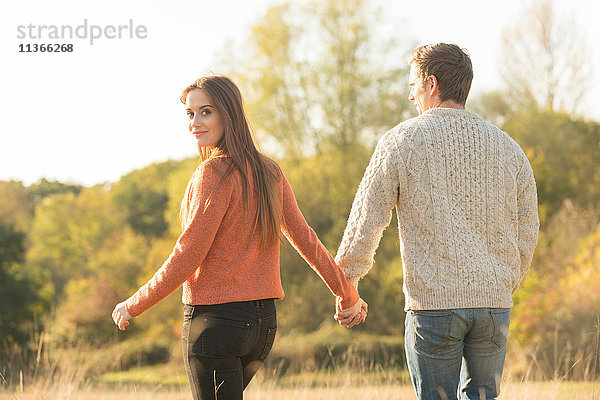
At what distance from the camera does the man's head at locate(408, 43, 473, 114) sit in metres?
2.37

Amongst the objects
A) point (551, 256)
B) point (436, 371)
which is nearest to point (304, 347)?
point (551, 256)

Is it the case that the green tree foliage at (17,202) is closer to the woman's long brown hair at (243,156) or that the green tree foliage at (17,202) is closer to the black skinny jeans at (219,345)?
the woman's long brown hair at (243,156)

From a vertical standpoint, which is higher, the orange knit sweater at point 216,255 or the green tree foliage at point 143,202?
the green tree foliage at point 143,202

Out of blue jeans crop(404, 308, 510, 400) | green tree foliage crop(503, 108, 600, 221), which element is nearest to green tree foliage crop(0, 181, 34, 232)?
green tree foliage crop(503, 108, 600, 221)

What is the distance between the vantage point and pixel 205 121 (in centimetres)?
241

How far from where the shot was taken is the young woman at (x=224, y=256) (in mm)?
2195

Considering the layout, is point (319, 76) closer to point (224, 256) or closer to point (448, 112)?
point (448, 112)

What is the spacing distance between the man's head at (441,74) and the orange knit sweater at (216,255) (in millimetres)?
750

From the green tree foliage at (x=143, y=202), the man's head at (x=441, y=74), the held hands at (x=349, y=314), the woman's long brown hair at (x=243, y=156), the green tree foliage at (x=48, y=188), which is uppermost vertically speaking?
the green tree foliage at (x=48, y=188)

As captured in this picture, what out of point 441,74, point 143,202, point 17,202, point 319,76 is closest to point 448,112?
point 441,74

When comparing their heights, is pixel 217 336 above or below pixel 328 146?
below

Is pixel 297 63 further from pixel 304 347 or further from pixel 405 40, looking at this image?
pixel 304 347

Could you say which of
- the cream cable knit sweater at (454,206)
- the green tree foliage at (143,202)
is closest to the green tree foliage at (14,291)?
the green tree foliage at (143,202)

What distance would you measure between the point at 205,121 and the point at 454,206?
95cm
